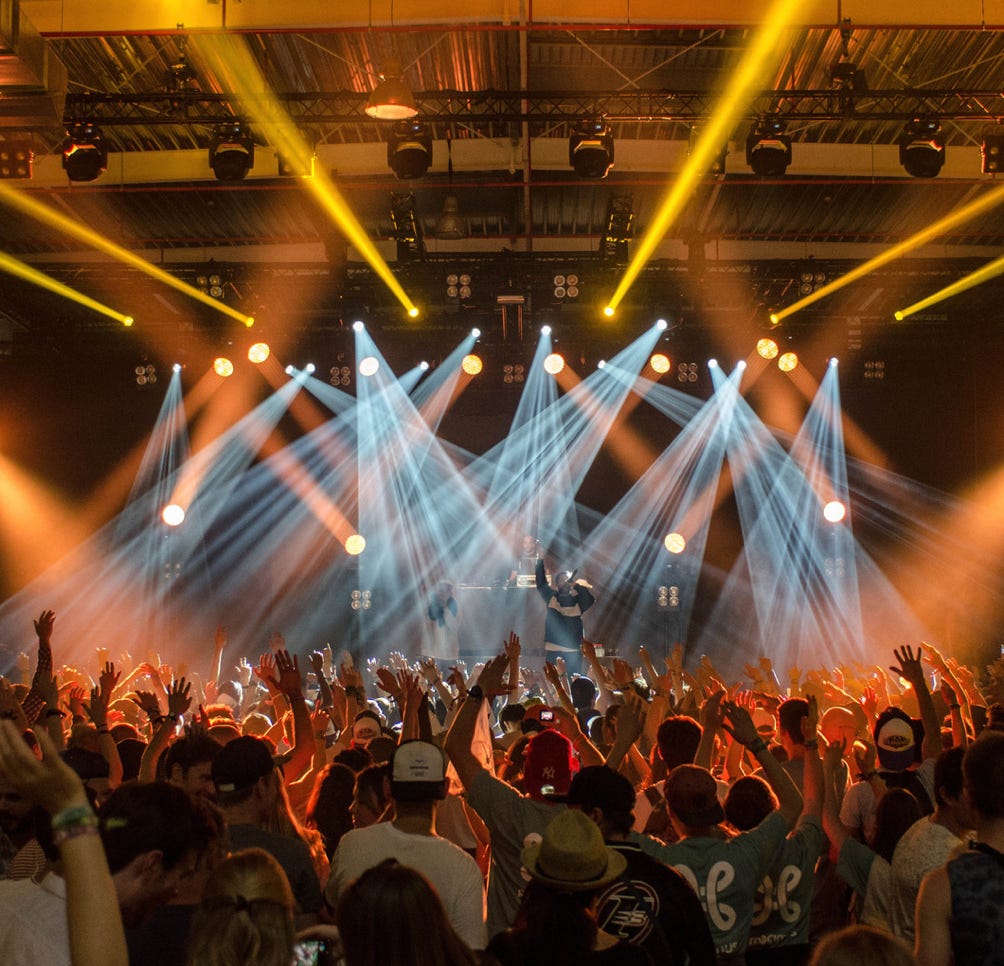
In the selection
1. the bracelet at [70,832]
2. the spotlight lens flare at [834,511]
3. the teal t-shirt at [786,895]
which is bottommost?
the teal t-shirt at [786,895]

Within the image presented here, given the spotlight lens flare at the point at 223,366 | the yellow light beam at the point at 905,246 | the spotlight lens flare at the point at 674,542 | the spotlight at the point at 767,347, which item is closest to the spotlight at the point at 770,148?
the yellow light beam at the point at 905,246

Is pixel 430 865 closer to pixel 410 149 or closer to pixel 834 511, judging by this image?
pixel 410 149

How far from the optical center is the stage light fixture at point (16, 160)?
29.0 feet

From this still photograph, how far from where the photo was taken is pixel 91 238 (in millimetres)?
13344

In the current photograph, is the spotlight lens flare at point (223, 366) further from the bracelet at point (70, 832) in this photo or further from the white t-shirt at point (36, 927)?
the bracelet at point (70, 832)

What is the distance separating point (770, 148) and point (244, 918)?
8775mm

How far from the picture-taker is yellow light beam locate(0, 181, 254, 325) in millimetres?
12680

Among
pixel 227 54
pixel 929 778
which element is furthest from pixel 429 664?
pixel 227 54

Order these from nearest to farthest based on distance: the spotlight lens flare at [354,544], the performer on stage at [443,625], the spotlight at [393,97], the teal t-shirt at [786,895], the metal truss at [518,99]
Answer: the teal t-shirt at [786,895]
the spotlight at [393,97]
the metal truss at [518,99]
the performer on stage at [443,625]
the spotlight lens flare at [354,544]

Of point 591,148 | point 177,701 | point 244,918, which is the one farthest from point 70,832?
point 591,148

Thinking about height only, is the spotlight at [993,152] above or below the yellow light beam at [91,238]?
below

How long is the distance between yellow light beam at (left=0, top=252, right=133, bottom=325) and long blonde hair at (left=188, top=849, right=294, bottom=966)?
1304 cm

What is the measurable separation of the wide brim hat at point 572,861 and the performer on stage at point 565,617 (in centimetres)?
1117

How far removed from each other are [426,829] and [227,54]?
8.62 m
